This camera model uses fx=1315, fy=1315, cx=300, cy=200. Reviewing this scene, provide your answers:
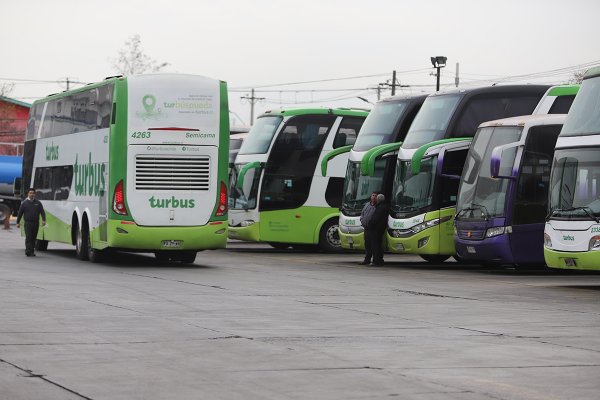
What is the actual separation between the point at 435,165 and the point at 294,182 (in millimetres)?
8263

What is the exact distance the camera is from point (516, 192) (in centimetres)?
2680

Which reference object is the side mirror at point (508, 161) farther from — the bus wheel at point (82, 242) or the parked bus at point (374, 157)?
the bus wheel at point (82, 242)

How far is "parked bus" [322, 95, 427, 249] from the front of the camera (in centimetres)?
3123

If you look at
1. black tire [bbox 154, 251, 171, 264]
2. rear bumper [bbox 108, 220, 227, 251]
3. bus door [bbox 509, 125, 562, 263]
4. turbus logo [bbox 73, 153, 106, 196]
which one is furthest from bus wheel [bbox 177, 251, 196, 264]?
bus door [bbox 509, 125, 562, 263]

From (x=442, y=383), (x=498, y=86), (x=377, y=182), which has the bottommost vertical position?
(x=442, y=383)

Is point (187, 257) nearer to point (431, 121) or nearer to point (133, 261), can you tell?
point (133, 261)

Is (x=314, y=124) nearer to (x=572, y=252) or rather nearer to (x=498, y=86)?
(x=498, y=86)

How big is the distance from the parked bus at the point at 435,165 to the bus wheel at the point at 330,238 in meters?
6.53

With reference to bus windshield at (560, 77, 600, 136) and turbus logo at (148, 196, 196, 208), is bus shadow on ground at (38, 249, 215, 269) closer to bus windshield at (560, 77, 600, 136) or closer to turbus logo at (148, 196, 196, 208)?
turbus logo at (148, 196, 196, 208)

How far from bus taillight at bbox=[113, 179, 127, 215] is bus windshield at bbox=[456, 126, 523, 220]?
7094mm

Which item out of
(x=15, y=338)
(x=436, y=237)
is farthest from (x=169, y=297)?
(x=436, y=237)

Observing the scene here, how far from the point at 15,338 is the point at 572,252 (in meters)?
11.6

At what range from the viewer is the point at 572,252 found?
21.7 m

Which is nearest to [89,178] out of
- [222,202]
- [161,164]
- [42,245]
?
[161,164]
